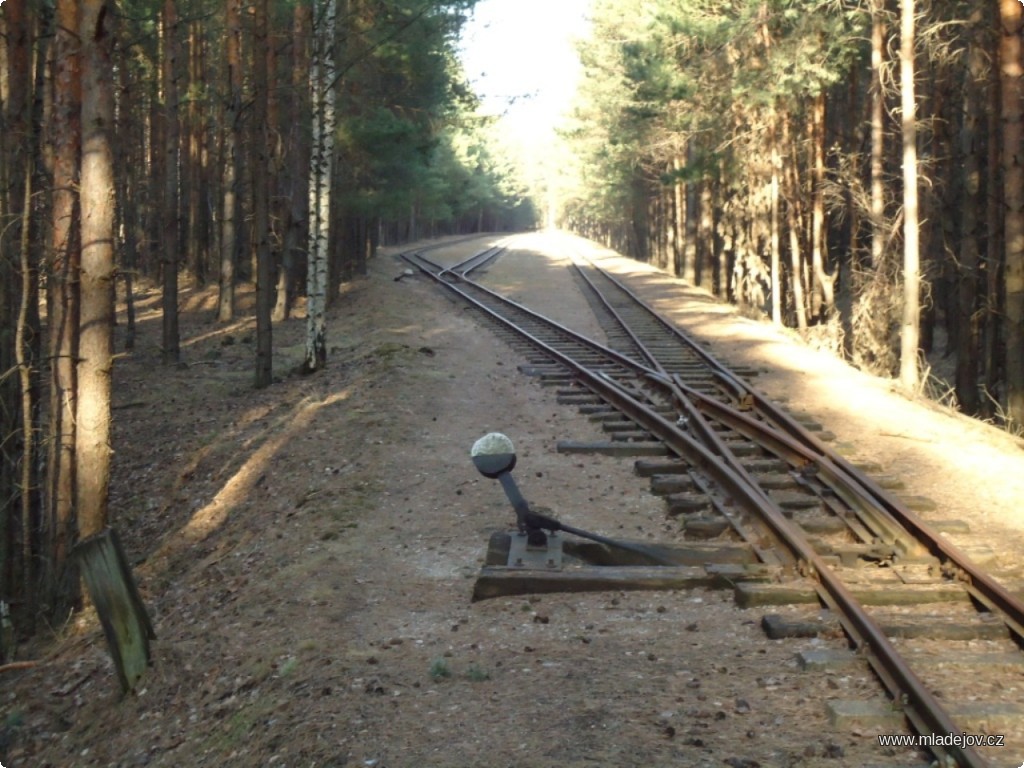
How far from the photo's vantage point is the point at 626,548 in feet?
23.7

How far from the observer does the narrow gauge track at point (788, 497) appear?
5395 millimetres

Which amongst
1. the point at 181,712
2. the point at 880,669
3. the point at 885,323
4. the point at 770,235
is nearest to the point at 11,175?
the point at 181,712

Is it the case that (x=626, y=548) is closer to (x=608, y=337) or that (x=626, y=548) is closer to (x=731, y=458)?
(x=731, y=458)

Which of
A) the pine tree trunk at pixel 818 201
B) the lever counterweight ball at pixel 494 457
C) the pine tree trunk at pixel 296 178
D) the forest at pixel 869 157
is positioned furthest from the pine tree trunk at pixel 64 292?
the pine tree trunk at pixel 818 201

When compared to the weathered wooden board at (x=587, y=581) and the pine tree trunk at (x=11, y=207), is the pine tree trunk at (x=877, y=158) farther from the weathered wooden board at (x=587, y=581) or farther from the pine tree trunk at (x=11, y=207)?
the pine tree trunk at (x=11, y=207)

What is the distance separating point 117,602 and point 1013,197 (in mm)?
13986

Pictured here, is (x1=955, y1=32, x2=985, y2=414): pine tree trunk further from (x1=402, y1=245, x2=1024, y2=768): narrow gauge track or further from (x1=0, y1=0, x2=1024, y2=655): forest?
(x1=402, y1=245, x2=1024, y2=768): narrow gauge track

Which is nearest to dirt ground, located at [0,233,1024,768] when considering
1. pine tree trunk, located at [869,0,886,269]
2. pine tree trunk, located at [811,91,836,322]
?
pine tree trunk, located at [869,0,886,269]

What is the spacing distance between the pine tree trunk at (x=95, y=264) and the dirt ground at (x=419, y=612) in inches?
51.0

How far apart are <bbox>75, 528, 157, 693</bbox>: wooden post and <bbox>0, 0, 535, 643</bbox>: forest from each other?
261 cm

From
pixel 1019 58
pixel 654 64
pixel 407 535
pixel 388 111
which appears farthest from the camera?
pixel 654 64

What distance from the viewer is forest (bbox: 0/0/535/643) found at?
30.2ft

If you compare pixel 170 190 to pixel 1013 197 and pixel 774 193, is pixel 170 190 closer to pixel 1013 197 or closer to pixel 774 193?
pixel 774 193

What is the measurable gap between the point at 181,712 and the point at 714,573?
11.1ft
